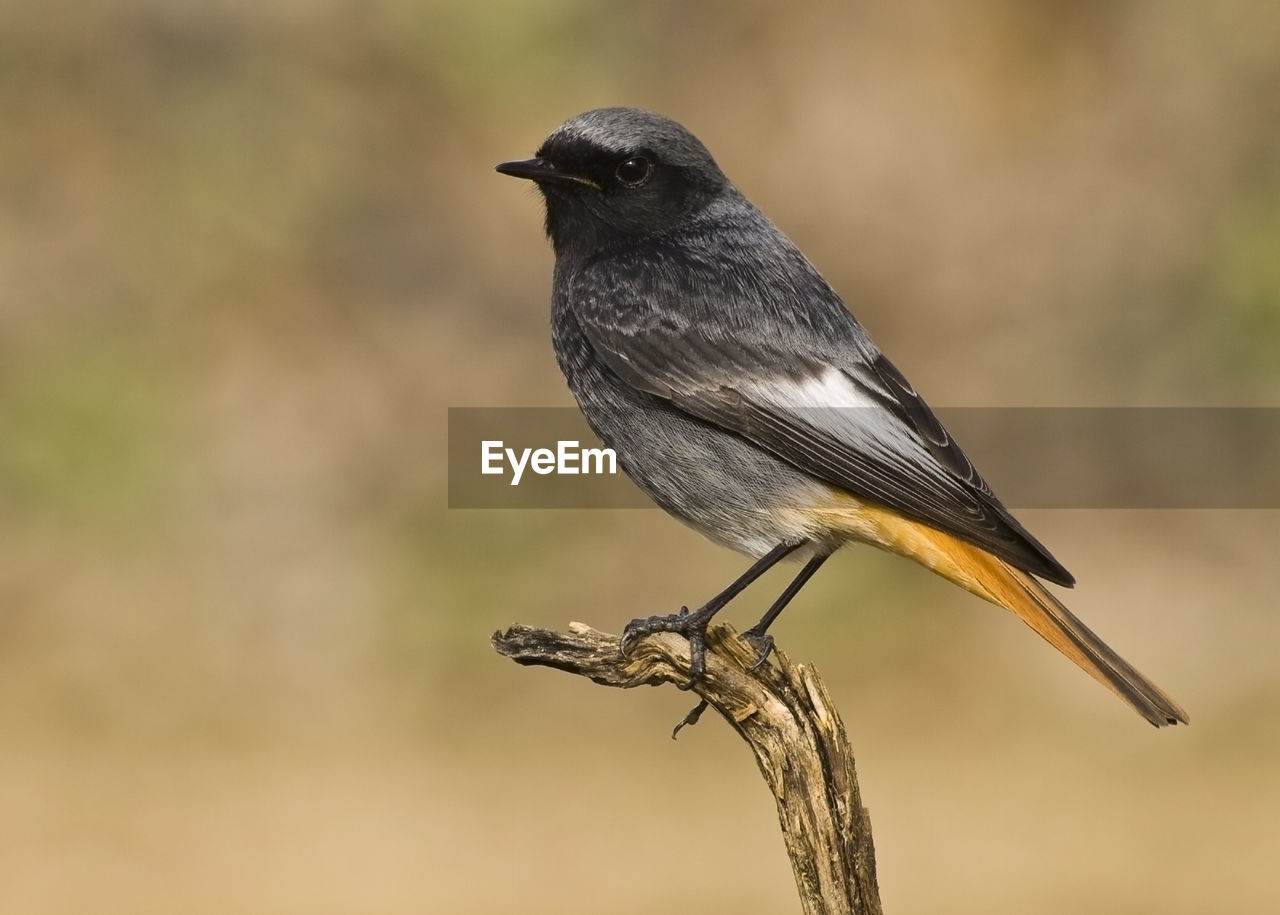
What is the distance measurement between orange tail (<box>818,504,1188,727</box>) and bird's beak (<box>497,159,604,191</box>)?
143 cm

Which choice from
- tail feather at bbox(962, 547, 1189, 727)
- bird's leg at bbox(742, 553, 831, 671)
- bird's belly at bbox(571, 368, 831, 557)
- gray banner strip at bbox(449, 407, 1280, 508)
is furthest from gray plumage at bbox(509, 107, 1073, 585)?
gray banner strip at bbox(449, 407, 1280, 508)

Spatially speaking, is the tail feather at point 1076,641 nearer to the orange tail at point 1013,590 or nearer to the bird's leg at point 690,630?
the orange tail at point 1013,590

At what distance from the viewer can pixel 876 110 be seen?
1235 cm

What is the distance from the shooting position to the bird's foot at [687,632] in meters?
4.73

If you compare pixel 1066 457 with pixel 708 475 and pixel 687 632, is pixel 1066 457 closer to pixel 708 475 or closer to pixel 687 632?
pixel 708 475

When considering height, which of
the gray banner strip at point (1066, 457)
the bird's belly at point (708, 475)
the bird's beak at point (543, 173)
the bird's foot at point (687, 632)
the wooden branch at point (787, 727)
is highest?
the gray banner strip at point (1066, 457)

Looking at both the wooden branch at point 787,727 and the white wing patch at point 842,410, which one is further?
the white wing patch at point 842,410

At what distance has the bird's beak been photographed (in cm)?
537

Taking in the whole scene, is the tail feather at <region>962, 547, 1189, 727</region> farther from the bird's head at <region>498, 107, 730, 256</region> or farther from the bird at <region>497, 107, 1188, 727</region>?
the bird's head at <region>498, 107, 730, 256</region>

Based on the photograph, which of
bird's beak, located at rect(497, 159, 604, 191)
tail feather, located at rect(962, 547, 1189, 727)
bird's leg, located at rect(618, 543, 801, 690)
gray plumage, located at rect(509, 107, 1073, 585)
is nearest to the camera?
tail feather, located at rect(962, 547, 1189, 727)

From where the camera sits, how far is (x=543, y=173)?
5391 mm

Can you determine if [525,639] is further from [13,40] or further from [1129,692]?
[13,40]

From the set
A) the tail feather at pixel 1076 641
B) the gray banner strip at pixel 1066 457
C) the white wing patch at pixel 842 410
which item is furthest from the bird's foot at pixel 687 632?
the gray banner strip at pixel 1066 457

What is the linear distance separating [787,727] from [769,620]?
589 mm
